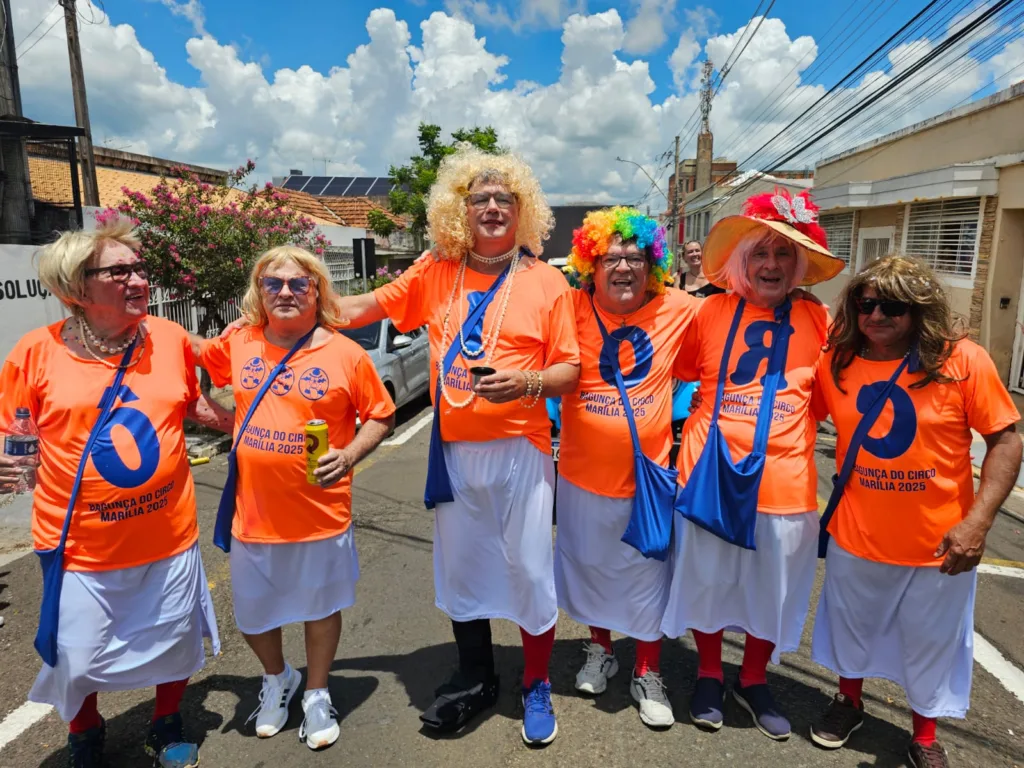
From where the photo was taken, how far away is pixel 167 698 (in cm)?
251

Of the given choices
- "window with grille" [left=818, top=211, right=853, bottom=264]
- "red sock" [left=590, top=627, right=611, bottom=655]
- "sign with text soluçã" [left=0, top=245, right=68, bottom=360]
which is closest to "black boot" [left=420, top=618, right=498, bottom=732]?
"red sock" [left=590, top=627, right=611, bottom=655]

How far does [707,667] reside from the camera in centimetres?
284

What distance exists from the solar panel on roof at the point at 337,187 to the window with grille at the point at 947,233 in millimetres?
21754

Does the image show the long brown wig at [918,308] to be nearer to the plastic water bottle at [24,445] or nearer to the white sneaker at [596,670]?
the white sneaker at [596,670]

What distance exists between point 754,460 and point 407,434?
618 cm

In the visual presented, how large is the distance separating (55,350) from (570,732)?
2458 mm

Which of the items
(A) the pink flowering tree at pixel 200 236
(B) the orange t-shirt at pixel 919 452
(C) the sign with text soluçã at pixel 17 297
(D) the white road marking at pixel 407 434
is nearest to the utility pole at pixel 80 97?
(A) the pink flowering tree at pixel 200 236

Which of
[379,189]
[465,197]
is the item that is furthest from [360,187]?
[465,197]

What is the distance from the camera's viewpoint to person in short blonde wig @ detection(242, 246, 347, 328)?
2.54m

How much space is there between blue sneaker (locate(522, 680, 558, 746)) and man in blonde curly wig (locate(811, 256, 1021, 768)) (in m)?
1.23

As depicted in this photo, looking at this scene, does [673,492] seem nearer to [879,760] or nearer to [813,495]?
[813,495]

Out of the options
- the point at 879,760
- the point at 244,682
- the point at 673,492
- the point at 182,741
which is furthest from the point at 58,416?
the point at 879,760

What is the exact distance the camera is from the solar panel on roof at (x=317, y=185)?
28.8 metres

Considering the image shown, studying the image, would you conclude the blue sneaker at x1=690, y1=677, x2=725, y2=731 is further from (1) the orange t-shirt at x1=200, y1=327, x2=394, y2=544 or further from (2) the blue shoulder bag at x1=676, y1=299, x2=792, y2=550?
(1) the orange t-shirt at x1=200, y1=327, x2=394, y2=544
